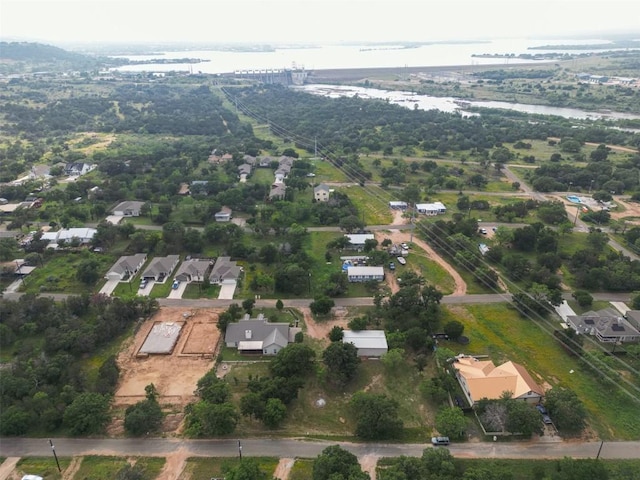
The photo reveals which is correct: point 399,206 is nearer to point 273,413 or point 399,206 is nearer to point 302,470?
point 273,413

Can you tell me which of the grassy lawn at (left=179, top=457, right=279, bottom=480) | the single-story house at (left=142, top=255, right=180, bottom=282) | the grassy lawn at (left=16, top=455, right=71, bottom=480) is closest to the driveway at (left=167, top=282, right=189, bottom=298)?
the single-story house at (left=142, top=255, right=180, bottom=282)

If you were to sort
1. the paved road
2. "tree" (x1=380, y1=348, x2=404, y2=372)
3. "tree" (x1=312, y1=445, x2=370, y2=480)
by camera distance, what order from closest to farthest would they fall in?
1. "tree" (x1=312, y1=445, x2=370, y2=480)
2. the paved road
3. "tree" (x1=380, y1=348, x2=404, y2=372)

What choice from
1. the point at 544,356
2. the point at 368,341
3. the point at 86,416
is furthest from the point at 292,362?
the point at 544,356

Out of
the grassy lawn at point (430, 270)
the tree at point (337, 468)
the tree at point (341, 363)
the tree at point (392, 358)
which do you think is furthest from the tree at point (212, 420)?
the grassy lawn at point (430, 270)

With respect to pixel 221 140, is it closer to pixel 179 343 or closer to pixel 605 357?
pixel 179 343

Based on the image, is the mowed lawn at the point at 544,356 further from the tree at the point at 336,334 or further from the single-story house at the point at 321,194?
the single-story house at the point at 321,194

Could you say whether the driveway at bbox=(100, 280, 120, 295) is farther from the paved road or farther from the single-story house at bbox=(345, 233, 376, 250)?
the single-story house at bbox=(345, 233, 376, 250)
